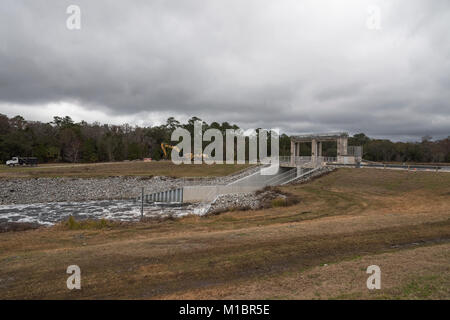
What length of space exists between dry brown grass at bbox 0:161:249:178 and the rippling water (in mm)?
14578

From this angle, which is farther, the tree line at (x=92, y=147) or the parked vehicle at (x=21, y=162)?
the tree line at (x=92, y=147)

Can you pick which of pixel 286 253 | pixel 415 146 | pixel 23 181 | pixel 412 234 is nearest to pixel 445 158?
pixel 415 146

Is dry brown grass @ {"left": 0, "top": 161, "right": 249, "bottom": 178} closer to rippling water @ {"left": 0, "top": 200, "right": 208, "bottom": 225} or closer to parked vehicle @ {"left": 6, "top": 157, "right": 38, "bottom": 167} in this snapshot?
parked vehicle @ {"left": 6, "top": 157, "right": 38, "bottom": 167}

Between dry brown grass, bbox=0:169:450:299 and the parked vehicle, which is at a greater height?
the parked vehicle

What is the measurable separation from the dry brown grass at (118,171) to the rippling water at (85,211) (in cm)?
1458

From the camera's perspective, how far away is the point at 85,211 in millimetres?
27109

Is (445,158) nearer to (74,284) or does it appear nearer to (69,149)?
(74,284)

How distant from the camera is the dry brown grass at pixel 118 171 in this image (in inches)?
1783

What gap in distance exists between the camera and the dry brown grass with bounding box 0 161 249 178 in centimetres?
4529

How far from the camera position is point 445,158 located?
2943 inches
